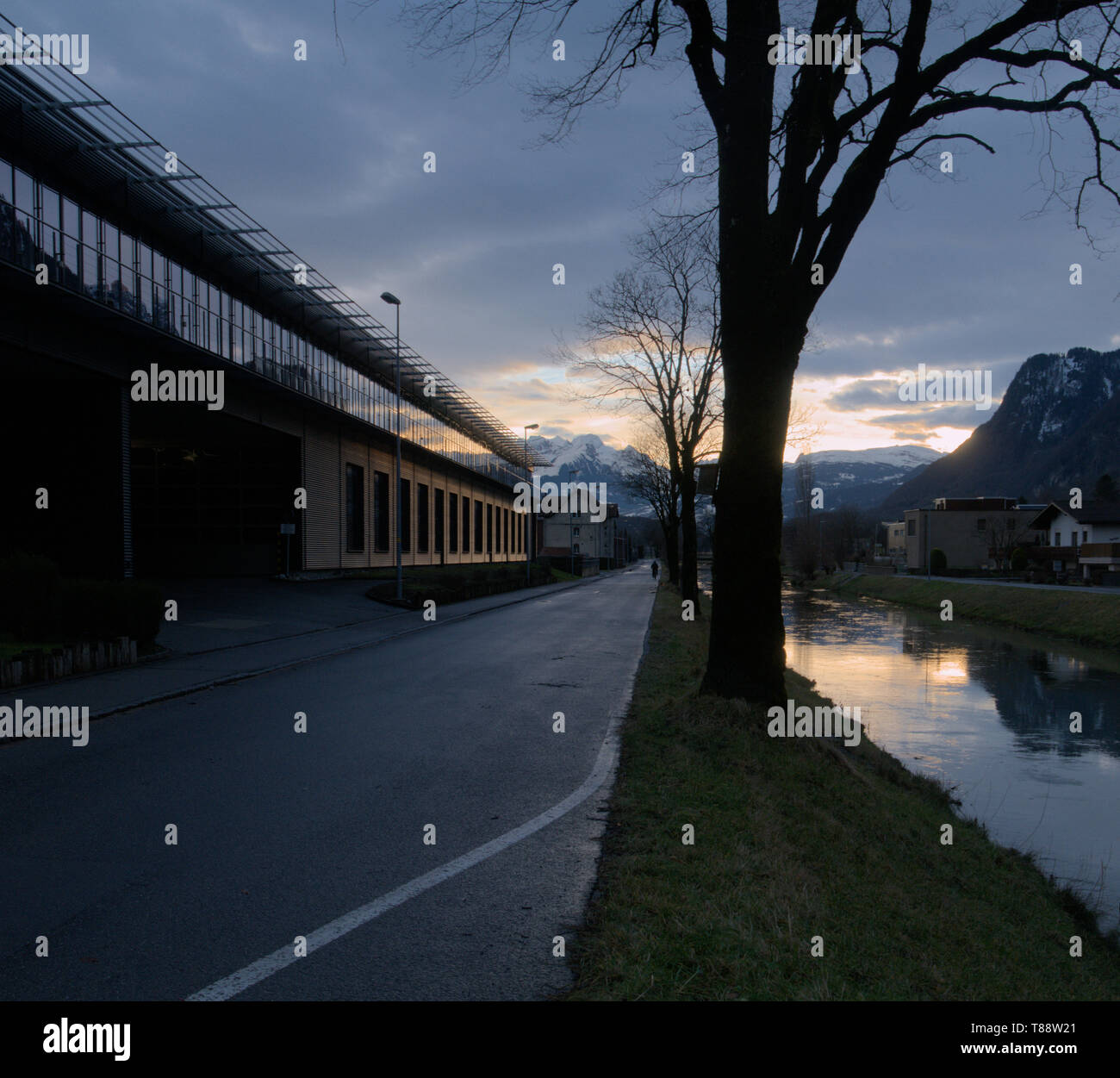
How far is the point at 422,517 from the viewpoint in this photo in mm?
55281

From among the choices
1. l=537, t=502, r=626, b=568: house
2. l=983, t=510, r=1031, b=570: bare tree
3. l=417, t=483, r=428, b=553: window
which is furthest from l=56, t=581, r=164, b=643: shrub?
l=537, t=502, r=626, b=568: house

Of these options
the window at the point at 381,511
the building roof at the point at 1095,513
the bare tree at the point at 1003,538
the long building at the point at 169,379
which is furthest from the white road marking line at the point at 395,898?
the bare tree at the point at 1003,538

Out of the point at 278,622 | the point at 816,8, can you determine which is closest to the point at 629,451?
the point at 278,622

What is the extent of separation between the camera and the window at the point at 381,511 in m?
46.3

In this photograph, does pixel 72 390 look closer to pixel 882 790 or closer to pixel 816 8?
pixel 816 8

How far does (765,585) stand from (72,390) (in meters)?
21.6

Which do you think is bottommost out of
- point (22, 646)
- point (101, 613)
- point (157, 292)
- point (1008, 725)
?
point (1008, 725)

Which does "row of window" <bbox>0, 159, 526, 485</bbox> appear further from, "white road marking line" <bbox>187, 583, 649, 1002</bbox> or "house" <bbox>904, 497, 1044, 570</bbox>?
"house" <bbox>904, 497, 1044, 570</bbox>

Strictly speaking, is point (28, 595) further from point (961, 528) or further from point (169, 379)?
point (961, 528)

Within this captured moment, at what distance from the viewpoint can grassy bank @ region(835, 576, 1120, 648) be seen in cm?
3064

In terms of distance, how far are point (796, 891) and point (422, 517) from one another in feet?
170

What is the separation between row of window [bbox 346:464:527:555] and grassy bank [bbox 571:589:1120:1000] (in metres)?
32.3

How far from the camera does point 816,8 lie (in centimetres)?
879

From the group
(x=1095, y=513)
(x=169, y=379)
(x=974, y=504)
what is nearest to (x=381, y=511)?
(x=169, y=379)
